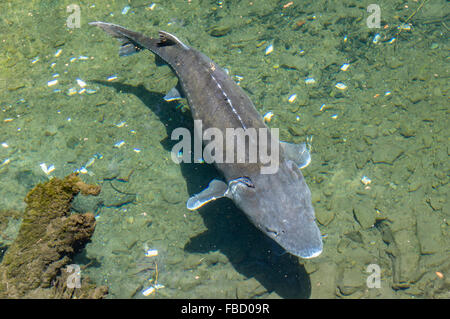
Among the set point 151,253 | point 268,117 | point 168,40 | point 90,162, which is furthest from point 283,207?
point 90,162

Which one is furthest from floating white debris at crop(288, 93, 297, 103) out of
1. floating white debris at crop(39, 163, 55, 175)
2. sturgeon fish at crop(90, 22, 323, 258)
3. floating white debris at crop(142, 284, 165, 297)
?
floating white debris at crop(39, 163, 55, 175)

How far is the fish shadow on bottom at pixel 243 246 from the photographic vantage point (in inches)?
169

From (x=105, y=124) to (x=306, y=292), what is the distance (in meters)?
4.42

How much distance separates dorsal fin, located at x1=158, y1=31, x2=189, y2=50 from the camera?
5.28 m

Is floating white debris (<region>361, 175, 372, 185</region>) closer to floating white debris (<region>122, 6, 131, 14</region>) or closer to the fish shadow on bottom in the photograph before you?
the fish shadow on bottom

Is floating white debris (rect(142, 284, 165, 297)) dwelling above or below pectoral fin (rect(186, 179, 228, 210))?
below

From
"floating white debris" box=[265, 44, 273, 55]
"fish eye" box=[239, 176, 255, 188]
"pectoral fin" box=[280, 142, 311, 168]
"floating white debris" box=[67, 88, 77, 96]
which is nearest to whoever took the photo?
"fish eye" box=[239, 176, 255, 188]

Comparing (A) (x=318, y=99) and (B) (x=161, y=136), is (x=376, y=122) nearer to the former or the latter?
(A) (x=318, y=99)

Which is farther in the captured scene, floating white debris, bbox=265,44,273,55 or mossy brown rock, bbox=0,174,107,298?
floating white debris, bbox=265,44,273,55

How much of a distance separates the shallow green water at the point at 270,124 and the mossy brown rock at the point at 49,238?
0.82 meters

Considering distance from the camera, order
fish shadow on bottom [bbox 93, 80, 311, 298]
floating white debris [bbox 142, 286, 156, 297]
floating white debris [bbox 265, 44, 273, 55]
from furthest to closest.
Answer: floating white debris [bbox 265, 44, 273, 55] < floating white debris [bbox 142, 286, 156, 297] < fish shadow on bottom [bbox 93, 80, 311, 298]

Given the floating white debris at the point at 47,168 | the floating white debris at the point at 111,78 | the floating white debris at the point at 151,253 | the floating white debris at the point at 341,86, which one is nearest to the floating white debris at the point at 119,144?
the floating white debris at the point at 47,168

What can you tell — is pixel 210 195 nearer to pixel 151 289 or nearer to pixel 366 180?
pixel 151 289
